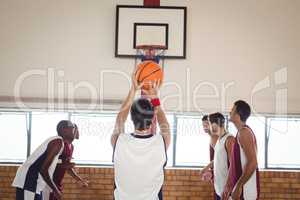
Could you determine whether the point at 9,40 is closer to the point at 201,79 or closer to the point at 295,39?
the point at 201,79

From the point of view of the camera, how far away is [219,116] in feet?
13.8

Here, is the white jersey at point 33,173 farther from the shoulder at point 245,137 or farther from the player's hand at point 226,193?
the shoulder at point 245,137

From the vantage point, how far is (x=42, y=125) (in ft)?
16.8

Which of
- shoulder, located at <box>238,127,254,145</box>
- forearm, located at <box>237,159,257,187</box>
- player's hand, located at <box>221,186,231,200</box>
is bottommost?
player's hand, located at <box>221,186,231,200</box>

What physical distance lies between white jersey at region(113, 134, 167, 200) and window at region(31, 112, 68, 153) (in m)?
3.02

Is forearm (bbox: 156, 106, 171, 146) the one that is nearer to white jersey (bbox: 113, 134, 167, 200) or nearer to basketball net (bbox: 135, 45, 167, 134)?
white jersey (bbox: 113, 134, 167, 200)

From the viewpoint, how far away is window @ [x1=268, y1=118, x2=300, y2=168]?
16.9 feet

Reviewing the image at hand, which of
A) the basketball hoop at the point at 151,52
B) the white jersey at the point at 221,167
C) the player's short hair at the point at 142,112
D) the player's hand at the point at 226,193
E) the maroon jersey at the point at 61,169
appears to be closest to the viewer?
the player's short hair at the point at 142,112

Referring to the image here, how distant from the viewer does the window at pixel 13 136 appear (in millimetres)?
5113

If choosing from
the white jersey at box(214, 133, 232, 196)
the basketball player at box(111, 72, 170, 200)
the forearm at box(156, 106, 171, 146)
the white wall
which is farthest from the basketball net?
the basketball player at box(111, 72, 170, 200)

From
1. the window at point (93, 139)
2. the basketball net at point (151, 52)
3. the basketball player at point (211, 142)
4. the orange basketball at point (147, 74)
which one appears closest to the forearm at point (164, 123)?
the orange basketball at point (147, 74)

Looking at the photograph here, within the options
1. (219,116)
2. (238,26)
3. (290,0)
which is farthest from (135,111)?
(290,0)

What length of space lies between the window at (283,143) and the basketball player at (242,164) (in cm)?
187

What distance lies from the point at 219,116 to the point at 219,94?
999 mm
